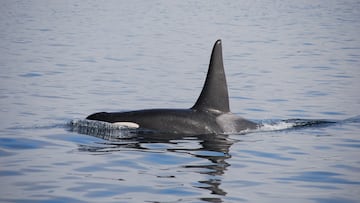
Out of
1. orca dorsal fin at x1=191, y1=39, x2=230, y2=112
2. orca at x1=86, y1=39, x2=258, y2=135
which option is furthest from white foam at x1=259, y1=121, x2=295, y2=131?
orca dorsal fin at x1=191, y1=39, x2=230, y2=112

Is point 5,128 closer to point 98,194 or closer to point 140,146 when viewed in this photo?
point 140,146

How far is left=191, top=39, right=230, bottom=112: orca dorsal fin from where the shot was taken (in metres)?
13.1

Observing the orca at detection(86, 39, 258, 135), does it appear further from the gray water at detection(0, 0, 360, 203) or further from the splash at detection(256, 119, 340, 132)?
the splash at detection(256, 119, 340, 132)

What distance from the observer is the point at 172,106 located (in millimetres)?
16891

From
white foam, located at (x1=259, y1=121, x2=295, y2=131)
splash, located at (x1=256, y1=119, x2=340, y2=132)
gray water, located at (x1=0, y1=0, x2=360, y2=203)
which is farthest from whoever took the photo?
splash, located at (x1=256, y1=119, x2=340, y2=132)

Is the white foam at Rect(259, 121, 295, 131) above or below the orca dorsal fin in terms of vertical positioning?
below

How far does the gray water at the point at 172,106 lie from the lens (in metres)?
9.13

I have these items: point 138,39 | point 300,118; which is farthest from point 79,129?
point 138,39

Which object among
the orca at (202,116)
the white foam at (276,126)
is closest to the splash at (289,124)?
the white foam at (276,126)

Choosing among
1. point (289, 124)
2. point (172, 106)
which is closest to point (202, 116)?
point (289, 124)

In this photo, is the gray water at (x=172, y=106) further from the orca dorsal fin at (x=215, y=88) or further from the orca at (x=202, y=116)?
the orca dorsal fin at (x=215, y=88)

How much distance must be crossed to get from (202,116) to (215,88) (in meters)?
0.56

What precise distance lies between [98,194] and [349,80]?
15.3 meters

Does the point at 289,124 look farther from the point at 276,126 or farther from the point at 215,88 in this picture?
the point at 215,88
